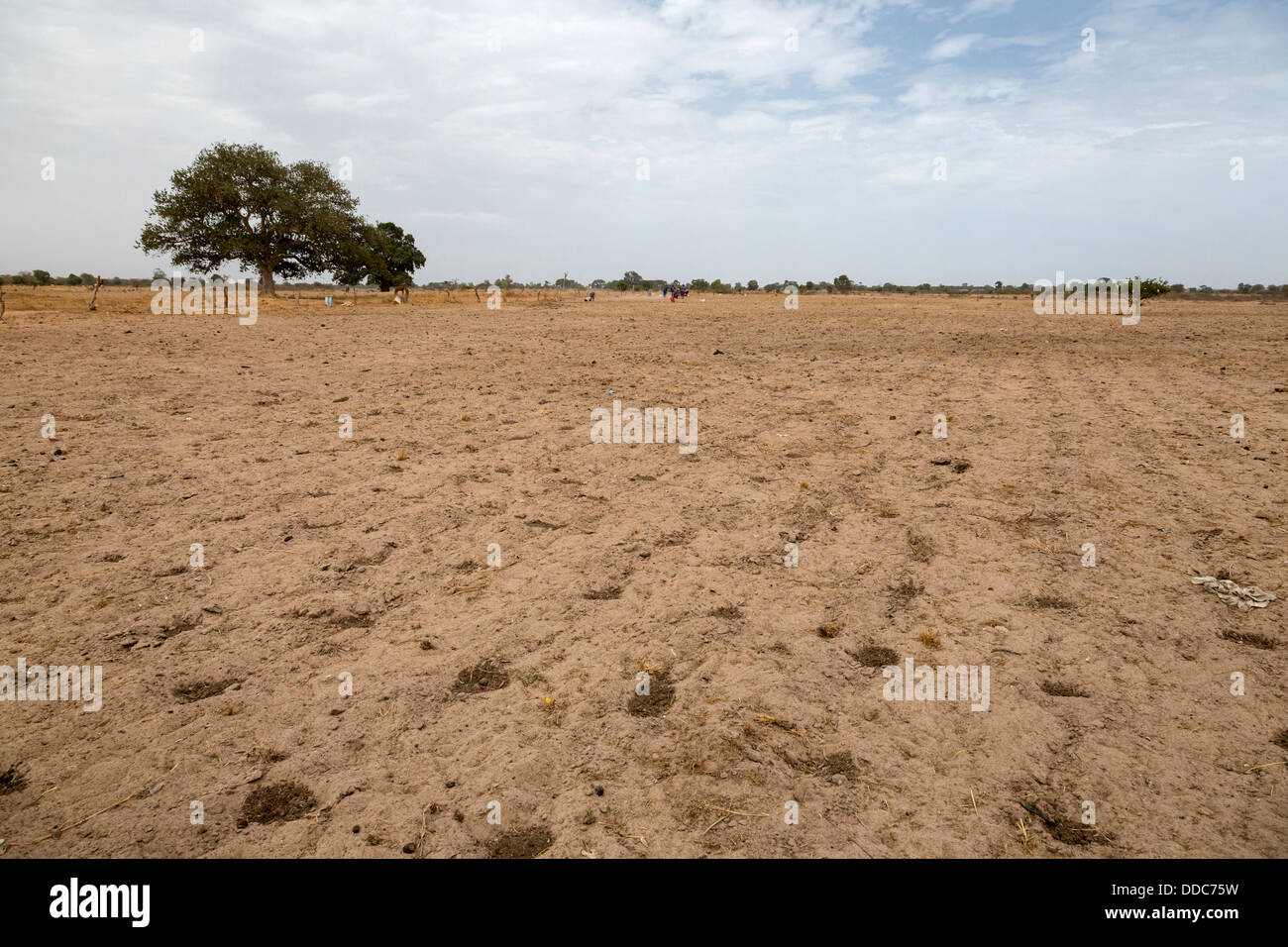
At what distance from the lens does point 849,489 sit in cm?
631

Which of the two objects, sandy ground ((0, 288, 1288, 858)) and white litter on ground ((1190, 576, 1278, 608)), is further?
white litter on ground ((1190, 576, 1278, 608))

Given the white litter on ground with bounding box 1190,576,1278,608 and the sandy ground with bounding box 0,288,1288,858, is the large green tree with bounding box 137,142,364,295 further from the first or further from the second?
the white litter on ground with bounding box 1190,576,1278,608

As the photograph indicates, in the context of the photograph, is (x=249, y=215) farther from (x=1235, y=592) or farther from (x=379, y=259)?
(x=1235, y=592)

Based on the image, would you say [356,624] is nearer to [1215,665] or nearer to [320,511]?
→ [320,511]

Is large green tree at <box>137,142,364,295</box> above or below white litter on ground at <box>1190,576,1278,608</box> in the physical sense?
above

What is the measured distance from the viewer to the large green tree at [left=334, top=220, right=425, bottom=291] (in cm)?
4194

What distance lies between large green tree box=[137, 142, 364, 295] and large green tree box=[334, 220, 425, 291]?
7.20 feet

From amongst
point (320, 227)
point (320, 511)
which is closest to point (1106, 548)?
point (320, 511)

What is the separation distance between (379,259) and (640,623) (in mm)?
50815

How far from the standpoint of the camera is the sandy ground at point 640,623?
279 cm

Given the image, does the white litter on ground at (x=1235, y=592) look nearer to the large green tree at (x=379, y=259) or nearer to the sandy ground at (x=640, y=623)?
the sandy ground at (x=640, y=623)

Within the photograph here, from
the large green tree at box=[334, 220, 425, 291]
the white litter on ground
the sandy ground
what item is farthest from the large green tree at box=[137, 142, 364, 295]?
the white litter on ground

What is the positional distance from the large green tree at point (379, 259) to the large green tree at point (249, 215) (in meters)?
2.19

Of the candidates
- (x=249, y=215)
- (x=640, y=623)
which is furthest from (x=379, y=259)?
(x=640, y=623)
